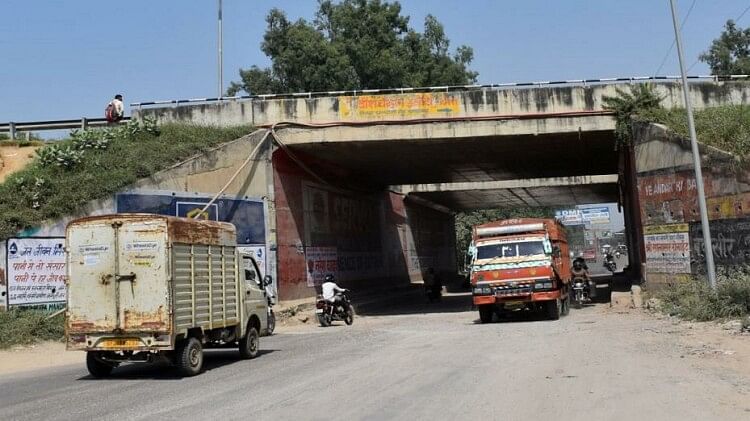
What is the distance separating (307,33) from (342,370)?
44229 mm

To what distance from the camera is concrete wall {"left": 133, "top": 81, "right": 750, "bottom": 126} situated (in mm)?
24469

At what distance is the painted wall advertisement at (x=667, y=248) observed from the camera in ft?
67.8

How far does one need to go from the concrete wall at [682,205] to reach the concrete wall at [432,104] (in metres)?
2.75

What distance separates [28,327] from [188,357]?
24.7 ft

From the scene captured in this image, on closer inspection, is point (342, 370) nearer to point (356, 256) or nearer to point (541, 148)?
point (541, 148)

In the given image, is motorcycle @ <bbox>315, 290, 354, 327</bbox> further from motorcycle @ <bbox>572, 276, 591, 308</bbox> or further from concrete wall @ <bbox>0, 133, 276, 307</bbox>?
motorcycle @ <bbox>572, 276, 591, 308</bbox>

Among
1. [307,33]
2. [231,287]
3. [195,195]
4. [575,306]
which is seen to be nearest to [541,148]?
[575,306]

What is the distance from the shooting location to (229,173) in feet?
75.2

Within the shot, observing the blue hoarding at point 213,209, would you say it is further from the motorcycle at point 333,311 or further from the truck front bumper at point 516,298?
the truck front bumper at point 516,298

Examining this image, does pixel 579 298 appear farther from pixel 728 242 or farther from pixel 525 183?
pixel 525 183

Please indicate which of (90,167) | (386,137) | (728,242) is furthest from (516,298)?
(90,167)

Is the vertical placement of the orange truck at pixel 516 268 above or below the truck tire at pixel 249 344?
above

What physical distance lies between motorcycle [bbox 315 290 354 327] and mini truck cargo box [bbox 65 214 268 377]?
33.6 feet

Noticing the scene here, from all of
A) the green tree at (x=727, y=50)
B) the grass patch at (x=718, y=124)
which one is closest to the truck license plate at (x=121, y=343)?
the grass patch at (x=718, y=124)
